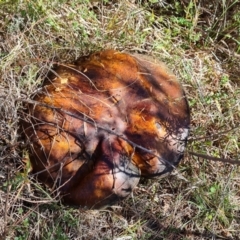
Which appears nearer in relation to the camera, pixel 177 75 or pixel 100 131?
pixel 100 131

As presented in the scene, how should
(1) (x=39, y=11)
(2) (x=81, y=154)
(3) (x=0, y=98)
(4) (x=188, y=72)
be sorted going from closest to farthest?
1. (2) (x=81, y=154)
2. (3) (x=0, y=98)
3. (1) (x=39, y=11)
4. (4) (x=188, y=72)

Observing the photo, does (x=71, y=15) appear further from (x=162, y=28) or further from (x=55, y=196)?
(x=55, y=196)

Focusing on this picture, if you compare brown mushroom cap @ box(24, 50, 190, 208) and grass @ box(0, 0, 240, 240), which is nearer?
brown mushroom cap @ box(24, 50, 190, 208)

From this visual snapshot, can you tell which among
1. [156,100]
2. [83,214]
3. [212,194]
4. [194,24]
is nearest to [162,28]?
[194,24]

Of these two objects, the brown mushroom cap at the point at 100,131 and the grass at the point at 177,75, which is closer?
the brown mushroom cap at the point at 100,131
